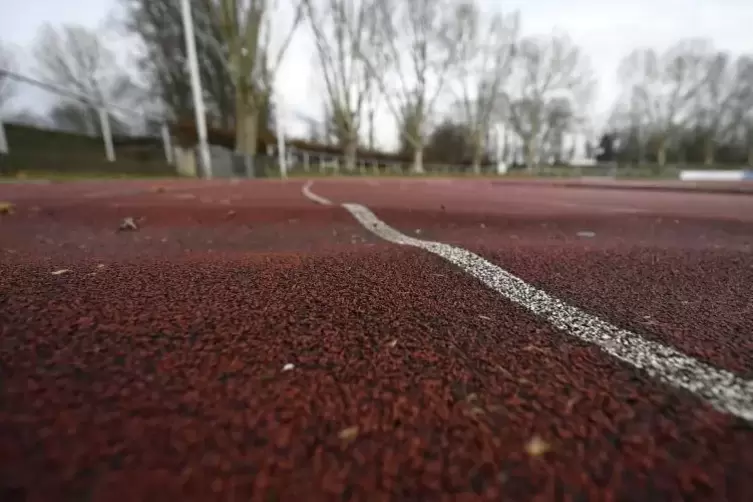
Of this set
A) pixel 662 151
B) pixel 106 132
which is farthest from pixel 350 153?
pixel 662 151

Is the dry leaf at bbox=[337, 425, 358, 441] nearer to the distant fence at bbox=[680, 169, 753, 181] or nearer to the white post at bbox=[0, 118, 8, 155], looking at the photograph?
the white post at bbox=[0, 118, 8, 155]

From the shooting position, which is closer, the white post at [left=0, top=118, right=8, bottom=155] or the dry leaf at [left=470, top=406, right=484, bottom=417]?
the dry leaf at [left=470, top=406, right=484, bottom=417]

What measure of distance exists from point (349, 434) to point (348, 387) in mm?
81

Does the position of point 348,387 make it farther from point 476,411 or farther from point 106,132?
point 106,132

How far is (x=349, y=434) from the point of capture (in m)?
0.40

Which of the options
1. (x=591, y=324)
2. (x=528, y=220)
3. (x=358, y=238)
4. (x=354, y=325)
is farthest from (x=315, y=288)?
(x=528, y=220)

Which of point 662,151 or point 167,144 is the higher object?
point 167,144

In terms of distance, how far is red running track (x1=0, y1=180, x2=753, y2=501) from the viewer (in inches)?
13.8

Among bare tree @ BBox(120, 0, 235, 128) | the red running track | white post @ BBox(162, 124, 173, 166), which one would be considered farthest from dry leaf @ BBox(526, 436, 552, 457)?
bare tree @ BBox(120, 0, 235, 128)

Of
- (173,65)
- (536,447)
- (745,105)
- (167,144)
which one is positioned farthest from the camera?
(745,105)

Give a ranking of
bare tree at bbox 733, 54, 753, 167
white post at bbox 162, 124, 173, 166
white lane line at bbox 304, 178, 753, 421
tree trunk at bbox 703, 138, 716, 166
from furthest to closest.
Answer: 1. tree trunk at bbox 703, 138, 716, 166
2. bare tree at bbox 733, 54, 753, 167
3. white post at bbox 162, 124, 173, 166
4. white lane line at bbox 304, 178, 753, 421

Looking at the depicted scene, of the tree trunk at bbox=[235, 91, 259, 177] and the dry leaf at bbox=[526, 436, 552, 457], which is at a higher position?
the tree trunk at bbox=[235, 91, 259, 177]

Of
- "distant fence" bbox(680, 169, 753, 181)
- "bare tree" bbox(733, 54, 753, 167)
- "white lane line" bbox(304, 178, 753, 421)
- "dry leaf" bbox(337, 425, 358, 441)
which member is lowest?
"distant fence" bbox(680, 169, 753, 181)

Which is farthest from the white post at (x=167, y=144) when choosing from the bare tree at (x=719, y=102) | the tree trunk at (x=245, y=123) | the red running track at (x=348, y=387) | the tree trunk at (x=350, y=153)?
the bare tree at (x=719, y=102)
